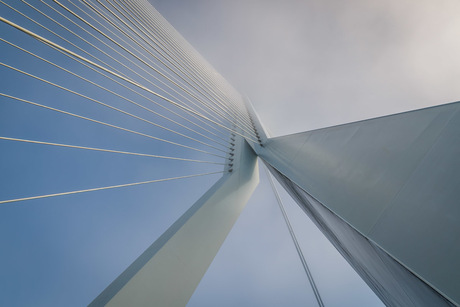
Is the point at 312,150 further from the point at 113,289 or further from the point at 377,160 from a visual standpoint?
the point at 113,289

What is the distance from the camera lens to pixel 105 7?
3.22 metres

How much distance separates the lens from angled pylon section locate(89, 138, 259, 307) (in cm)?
191

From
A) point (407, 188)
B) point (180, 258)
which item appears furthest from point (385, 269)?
point (180, 258)

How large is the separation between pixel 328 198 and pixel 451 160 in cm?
101

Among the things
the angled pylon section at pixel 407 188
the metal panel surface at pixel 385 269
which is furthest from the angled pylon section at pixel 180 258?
the angled pylon section at pixel 407 188

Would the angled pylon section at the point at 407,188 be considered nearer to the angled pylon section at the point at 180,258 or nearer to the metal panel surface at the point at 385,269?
the metal panel surface at the point at 385,269

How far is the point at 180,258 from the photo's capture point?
8.23 feet

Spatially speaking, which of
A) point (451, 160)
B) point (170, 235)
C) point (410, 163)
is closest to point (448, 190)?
point (451, 160)

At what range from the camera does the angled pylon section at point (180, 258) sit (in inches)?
75.3

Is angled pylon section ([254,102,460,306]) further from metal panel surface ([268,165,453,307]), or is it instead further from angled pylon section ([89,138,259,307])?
angled pylon section ([89,138,259,307])

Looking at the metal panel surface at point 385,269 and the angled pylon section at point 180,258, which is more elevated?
the metal panel surface at point 385,269

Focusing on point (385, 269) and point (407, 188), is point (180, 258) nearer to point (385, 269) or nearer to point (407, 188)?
point (407, 188)

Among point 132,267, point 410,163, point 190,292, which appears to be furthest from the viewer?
point 190,292

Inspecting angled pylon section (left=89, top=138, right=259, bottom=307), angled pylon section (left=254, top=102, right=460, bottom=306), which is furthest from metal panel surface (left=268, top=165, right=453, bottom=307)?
angled pylon section (left=89, top=138, right=259, bottom=307)
